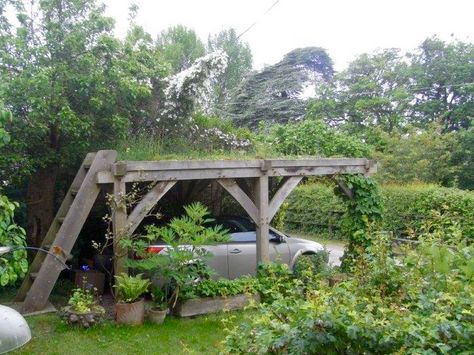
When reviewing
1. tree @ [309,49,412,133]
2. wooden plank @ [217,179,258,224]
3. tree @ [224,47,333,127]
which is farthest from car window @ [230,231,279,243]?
tree @ [309,49,412,133]

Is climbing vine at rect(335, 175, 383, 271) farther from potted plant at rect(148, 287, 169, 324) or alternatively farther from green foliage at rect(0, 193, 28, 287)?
green foliage at rect(0, 193, 28, 287)

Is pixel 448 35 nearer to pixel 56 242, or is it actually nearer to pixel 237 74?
pixel 237 74

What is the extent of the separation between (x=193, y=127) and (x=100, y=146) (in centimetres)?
216

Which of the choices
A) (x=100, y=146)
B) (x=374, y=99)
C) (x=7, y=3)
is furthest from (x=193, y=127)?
(x=374, y=99)

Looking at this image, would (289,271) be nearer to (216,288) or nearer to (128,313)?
(216,288)

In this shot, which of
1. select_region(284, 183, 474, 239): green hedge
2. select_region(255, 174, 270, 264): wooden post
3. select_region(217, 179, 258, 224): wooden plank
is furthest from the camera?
select_region(284, 183, 474, 239): green hedge

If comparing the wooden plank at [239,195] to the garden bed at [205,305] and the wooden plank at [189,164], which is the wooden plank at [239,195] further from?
the garden bed at [205,305]

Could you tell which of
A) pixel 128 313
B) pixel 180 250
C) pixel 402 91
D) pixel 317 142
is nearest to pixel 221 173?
pixel 180 250

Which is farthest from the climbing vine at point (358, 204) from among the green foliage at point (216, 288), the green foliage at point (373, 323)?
the green foliage at point (373, 323)

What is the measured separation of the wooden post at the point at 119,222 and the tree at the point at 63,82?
1408mm

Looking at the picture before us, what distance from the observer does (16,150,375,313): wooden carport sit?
5930 millimetres

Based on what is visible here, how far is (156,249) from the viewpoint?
273 inches

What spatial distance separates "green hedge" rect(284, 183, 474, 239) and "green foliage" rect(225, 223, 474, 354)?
16.9ft

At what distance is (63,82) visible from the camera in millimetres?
6793
